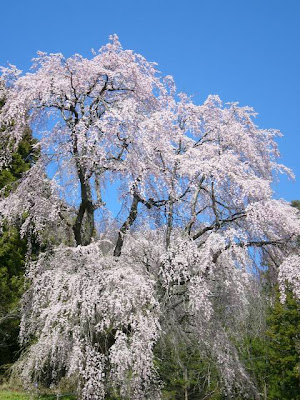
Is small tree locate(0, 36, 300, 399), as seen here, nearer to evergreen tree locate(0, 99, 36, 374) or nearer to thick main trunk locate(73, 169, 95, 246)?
thick main trunk locate(73, 169, 95, 246)

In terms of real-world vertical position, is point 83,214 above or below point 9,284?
above

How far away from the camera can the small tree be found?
7.39 metres

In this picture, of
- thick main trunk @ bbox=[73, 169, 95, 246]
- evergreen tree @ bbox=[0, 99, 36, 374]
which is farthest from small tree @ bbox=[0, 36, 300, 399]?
evergreen tree @ bbox=[0, 99, 36, 374]

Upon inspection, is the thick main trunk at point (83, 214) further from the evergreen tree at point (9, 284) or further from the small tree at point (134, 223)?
the evergreen tree at point (9, 284)

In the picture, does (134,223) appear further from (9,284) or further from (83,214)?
(9,284)

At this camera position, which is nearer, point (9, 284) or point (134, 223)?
point (134, 223)

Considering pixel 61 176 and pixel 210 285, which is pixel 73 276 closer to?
pixel 61 176

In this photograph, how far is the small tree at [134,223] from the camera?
739 cm

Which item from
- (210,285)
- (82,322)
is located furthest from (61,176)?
(210,285)

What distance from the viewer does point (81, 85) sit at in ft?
30.7

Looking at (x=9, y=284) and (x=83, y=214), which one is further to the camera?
(x=9, y=284)

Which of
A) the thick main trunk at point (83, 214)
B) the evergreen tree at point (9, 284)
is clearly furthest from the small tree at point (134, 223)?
the evergreen tree at point (9, 284)

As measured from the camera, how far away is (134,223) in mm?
9898

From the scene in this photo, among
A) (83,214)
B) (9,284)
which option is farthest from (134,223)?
(9,284)
